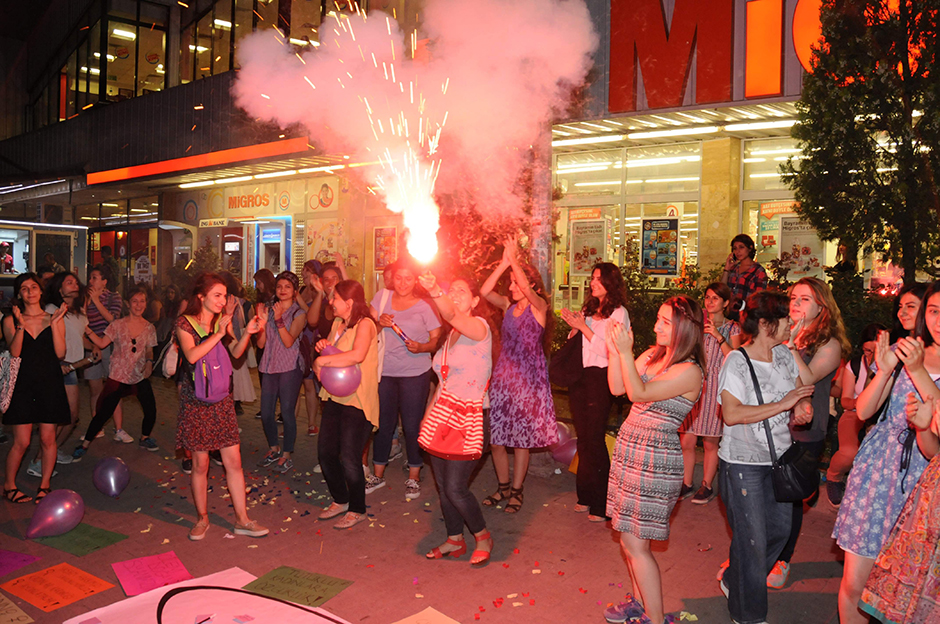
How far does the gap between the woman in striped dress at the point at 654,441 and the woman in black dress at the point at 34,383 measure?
16.2ft

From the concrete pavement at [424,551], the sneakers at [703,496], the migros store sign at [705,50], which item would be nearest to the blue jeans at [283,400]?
the concrete pavement at [424,551]

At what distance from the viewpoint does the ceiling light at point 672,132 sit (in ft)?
40.2

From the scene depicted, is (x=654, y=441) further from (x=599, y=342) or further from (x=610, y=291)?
(x=610, y=291)

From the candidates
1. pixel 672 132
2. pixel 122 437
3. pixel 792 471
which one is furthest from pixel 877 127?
pixel 122 437

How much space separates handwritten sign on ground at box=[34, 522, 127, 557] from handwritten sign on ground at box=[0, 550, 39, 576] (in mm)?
225

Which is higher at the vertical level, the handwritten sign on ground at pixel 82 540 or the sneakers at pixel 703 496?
the sneakers at pixel 703 496

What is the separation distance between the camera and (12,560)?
200 inches

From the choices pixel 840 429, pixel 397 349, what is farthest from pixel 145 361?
pixel 840 429

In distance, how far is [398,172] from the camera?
9.76 metres

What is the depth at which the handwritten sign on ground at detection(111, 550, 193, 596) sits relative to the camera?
464 cm

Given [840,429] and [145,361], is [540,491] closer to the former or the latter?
[840,429]

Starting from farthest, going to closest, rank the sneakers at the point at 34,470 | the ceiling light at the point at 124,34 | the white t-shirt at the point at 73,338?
the ceiling light at the point at 124,34 < the white t-shirt at the point at 73,338 < the sneakers at the point at 34,470

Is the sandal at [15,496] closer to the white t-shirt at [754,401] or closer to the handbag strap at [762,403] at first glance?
the white t-shirt at [754,401]

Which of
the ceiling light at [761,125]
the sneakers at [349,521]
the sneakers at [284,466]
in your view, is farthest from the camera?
the ceiling light at [761,125]
